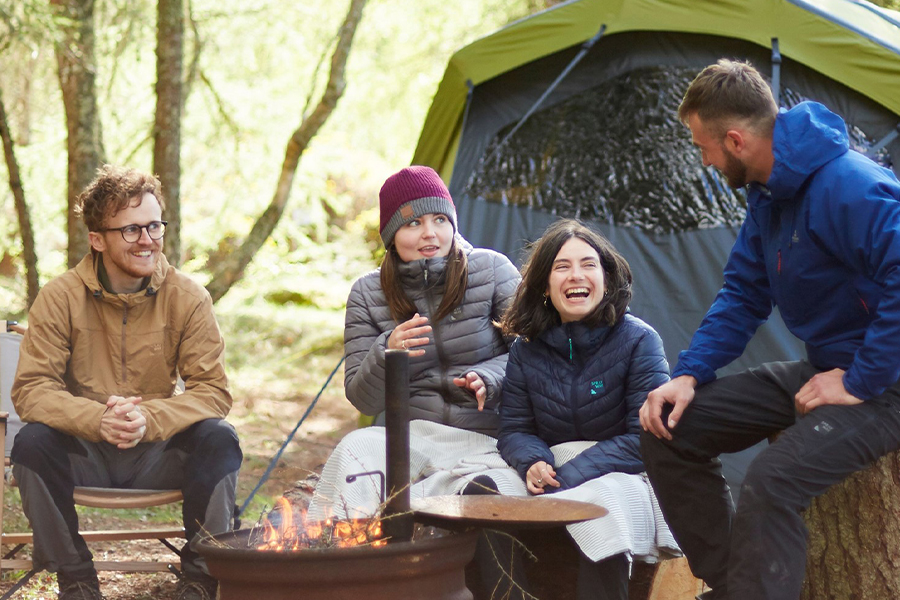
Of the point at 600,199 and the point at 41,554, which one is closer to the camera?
the point at 41,554

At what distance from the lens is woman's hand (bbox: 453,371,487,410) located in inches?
122

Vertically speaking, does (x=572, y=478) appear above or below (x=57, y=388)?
below

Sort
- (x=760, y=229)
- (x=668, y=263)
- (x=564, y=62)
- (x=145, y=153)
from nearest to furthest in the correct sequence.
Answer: (x=760, y=229)
(x=668, y=263)
(x=564, y=62)
(x=145, y=153)

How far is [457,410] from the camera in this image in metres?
Answer: 3.26

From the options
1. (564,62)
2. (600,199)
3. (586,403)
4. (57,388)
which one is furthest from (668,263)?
(57,388)

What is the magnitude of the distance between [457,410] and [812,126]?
1.47 m

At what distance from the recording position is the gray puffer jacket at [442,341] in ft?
10.7

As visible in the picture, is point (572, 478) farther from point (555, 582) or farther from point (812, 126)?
point (812, 126)

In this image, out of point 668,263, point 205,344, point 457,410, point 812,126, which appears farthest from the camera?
point 668,263

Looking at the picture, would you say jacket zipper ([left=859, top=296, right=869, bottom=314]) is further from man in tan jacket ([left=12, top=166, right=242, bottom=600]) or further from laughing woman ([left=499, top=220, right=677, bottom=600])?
man in tan jacket ([left=12, top=166, right=242, bottom=600])

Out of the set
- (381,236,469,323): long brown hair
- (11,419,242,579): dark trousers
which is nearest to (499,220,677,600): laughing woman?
(381,236,469,323): long brown hair

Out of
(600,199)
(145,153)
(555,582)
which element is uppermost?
(145,153)

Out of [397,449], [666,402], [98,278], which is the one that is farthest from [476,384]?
[98,278]

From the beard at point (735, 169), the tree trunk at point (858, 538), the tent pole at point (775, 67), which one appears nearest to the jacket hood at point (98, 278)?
the beard at point (735, 169)
